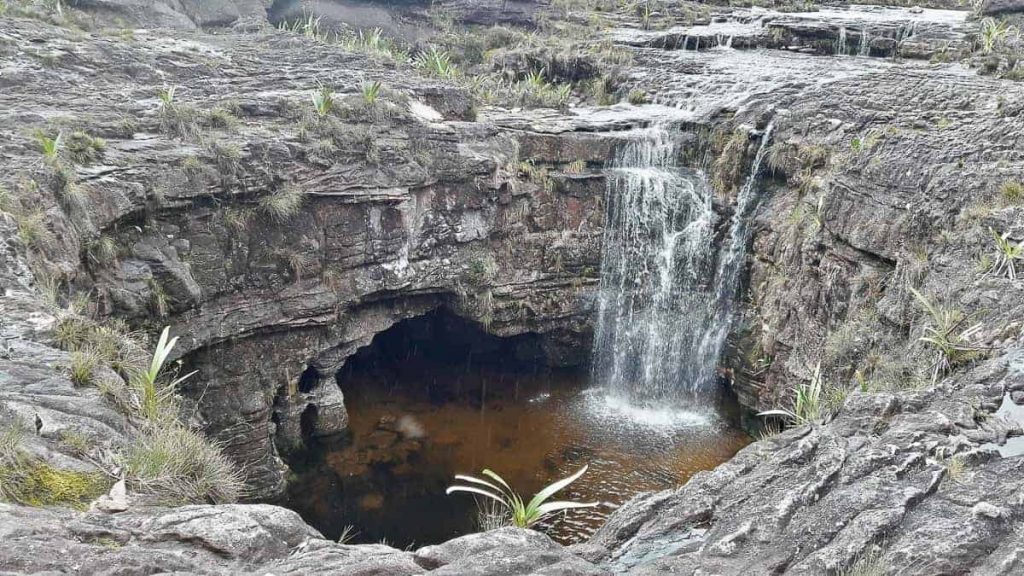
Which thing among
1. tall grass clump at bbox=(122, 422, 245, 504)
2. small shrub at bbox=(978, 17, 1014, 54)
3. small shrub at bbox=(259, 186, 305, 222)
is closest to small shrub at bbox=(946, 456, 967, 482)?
tall grass clump at bbox=(122, 422, 245, 504)

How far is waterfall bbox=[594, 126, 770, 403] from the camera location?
13.1 metres

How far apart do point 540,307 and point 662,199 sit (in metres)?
3.09

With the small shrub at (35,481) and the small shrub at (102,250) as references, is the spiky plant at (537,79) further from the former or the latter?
the small shrub at (35,481)

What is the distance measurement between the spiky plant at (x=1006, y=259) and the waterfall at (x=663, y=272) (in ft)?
17.4

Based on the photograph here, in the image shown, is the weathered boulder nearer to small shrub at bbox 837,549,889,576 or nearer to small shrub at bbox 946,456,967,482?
small shrub at bbox 946,456,967,482

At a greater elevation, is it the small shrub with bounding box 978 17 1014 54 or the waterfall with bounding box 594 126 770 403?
the small shrub with bounding box 978 17 1014 54

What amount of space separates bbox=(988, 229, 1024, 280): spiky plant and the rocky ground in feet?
0.20

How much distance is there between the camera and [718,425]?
41.8 feet

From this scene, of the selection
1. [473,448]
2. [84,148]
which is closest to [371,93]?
[84,148]

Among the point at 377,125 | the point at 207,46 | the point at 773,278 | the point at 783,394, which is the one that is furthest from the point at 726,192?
the point at 207,46

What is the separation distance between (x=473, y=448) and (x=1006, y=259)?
27.2 ft

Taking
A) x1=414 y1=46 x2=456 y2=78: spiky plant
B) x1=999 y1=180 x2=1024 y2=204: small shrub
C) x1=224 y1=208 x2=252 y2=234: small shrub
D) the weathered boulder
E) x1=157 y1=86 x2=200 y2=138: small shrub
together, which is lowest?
x1=224 y1=208 x2=252 y2=234: small shrub

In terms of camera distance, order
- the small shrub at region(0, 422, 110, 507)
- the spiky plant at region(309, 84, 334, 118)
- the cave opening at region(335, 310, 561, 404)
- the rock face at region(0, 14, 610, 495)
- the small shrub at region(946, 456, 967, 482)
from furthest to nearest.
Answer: the cave opening at region(335, 310, 561, 404) < the spiky plant at region(309, 84, 334, 118) < the rock face at region(0, 14, 610, 495) < the small shrub at region(946, 456, 967, 482) < the small shrub at region(0, 422, 110, 507)

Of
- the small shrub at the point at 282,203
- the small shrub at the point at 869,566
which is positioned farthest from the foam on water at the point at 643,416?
the small shrub at the point at 869,566
